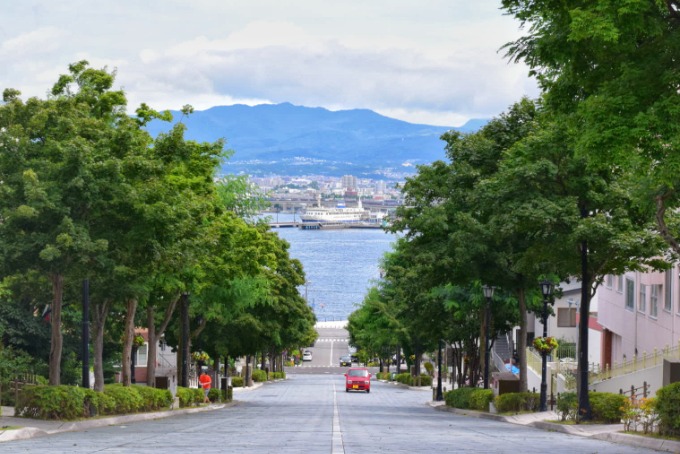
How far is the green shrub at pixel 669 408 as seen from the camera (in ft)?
67.4

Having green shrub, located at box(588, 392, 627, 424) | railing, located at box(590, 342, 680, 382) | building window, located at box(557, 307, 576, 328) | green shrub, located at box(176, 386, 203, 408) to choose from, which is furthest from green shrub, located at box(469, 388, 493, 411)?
building window, located at box(557, 307, 576, 328)

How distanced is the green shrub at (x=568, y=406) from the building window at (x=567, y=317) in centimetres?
3136

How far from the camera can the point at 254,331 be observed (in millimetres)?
61875

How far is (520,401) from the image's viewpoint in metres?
37.2

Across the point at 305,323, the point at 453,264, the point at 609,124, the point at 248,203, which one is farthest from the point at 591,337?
the point at 609,124

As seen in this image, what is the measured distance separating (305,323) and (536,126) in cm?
5231

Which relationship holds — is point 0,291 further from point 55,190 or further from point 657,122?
point 657,122

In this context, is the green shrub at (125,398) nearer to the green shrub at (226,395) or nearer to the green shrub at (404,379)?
the green shrub at (226,395)

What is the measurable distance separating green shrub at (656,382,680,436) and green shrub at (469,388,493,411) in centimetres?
1865

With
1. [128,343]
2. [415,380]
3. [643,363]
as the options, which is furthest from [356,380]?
[128,343]

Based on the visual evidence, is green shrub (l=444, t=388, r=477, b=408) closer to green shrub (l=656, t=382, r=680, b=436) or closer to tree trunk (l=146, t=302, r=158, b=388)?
tree trunk (l=146, t=302, r=158, b=388)

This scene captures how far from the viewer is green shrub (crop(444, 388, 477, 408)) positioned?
44.1m

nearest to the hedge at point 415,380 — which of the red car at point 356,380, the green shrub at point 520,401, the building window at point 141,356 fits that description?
the red car at point 356,380

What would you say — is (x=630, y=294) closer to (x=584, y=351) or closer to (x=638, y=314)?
(x=638, y=314)
